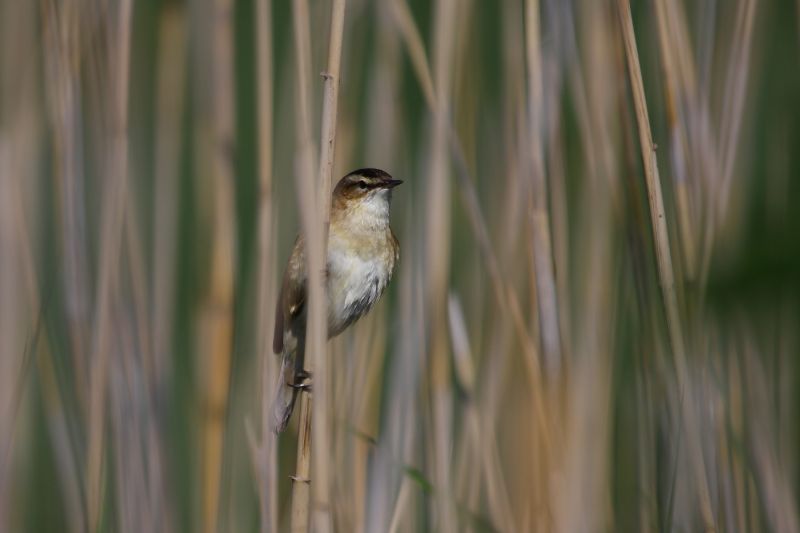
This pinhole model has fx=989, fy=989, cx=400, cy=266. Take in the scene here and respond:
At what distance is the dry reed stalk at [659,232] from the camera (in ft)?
4.90

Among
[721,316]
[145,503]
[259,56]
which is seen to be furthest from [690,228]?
[145,503]

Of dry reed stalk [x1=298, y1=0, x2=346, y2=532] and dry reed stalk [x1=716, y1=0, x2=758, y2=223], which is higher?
dry reed stalk [x1=716, y1=0, x2=758, y2=223]

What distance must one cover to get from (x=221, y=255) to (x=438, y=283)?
41 cm

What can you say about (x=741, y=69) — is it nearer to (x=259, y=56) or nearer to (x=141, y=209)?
(x=259, y=56)

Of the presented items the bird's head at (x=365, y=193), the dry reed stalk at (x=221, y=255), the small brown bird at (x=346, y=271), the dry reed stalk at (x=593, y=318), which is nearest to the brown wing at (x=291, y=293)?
the small brown bird at (x=346, y=271)

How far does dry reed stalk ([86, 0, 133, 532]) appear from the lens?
1709mm

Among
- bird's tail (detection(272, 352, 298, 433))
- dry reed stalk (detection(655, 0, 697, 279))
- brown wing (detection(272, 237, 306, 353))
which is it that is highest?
dry reed stalk (detection(655, 0, 697, 279))

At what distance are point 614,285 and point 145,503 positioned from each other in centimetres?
95

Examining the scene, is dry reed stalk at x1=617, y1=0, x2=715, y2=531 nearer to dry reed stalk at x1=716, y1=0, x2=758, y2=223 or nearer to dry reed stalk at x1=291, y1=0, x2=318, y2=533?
dry reed stalk at x1=716, y1=0, x2=758, y2=223

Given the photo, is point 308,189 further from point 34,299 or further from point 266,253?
point 34,299

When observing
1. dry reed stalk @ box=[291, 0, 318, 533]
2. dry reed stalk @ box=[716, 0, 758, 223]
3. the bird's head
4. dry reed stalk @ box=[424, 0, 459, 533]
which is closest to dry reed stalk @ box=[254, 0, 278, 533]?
dry reed stalk @ box=[291, 0, 318, 533]

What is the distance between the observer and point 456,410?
225 cm

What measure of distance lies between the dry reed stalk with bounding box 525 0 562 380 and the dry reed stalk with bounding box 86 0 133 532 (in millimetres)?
687

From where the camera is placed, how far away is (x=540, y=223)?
5.37 ft
